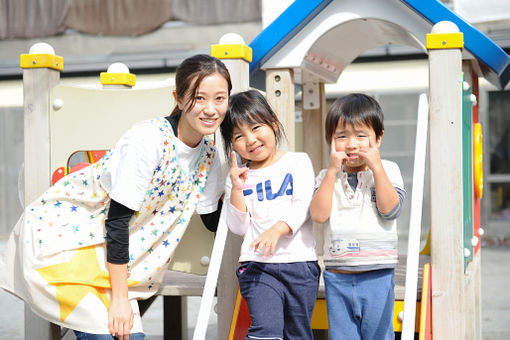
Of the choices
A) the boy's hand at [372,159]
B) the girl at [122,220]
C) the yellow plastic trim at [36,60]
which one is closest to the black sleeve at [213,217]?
the girl at [122,220]

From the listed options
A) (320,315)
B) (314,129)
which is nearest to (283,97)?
(320,315)

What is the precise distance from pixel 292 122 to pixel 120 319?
1069 millimetres

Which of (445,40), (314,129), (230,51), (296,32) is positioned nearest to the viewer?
(445,40)

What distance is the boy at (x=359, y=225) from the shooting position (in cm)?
214

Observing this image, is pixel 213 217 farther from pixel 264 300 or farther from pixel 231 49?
pixel 231 49

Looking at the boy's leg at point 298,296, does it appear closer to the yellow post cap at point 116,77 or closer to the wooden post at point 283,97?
the wooden post at point 283,97

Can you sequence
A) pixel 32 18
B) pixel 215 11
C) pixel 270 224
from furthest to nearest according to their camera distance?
pixel 32 18 < pixel 215 11 < pixel 270 224

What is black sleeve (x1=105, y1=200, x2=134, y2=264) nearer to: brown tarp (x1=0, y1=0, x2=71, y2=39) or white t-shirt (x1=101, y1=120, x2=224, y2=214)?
white t-shirt (x1=101, y1=120, x2=224, y2=214)

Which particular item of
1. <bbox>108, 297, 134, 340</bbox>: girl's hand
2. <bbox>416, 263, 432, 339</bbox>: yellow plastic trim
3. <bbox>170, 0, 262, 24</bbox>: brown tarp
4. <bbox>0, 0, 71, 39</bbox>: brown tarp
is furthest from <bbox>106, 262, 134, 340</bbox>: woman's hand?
<bbox>0, 0, 71, 39</bbox>: brown tarp

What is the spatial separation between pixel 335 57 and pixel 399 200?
1.71m

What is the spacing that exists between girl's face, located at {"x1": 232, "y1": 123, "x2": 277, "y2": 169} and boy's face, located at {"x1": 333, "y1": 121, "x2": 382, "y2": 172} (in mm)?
241

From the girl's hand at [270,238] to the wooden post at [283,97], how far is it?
55cm

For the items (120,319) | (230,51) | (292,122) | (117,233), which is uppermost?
(230,51)

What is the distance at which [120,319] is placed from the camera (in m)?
2.22
